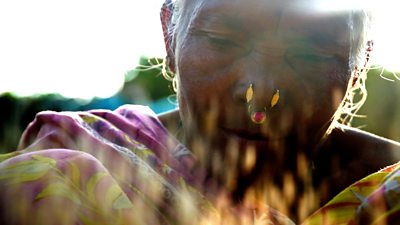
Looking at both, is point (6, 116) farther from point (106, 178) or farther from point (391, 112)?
point (106, 178)

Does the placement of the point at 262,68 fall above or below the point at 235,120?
above

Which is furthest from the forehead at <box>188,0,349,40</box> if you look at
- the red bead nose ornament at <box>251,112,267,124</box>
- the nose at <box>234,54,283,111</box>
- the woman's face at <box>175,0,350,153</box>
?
the red bead nose ornament at <box>251,112,267,124</box>

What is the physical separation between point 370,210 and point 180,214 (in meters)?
0.56

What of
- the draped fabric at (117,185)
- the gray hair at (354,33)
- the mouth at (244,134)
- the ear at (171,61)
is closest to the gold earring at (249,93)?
the mouth at (244,134)

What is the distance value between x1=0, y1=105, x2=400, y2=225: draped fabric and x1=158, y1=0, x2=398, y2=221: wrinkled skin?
0.13 m

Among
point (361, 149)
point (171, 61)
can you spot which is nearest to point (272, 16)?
point (171, 61)

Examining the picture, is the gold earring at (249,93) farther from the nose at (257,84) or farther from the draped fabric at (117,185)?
the draped fabric at (117,185)

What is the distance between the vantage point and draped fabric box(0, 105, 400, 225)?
40.9 inches

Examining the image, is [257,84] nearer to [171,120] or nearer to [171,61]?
[171,61]

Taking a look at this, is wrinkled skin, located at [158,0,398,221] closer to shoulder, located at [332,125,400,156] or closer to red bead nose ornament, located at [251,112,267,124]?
red bead nose ornament, located at [251,112,267,124]

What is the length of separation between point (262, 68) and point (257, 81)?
0.06 metres

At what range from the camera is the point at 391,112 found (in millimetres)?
8961

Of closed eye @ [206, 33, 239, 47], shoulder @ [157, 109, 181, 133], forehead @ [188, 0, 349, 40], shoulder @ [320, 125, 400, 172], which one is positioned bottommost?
shoulder @ [320, 125, 400, 172]

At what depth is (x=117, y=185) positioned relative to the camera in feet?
3.86
